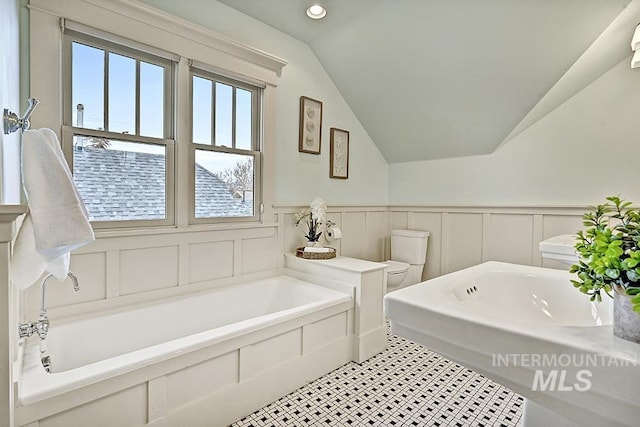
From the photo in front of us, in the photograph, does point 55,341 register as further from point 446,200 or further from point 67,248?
point 446,200

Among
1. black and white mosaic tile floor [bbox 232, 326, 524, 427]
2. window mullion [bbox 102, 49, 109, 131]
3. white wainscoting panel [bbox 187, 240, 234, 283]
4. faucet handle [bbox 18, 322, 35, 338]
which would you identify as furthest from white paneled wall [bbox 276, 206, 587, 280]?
faucet handle [bbox 18, 322, 35, 338]

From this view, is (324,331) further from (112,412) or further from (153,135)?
(153,135)

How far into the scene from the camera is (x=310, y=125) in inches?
121

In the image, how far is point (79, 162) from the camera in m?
1.91

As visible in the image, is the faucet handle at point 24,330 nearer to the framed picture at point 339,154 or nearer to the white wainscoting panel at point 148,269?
the white wainscoting panel at point 148,269

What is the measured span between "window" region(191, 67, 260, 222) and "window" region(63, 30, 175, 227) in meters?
0.21

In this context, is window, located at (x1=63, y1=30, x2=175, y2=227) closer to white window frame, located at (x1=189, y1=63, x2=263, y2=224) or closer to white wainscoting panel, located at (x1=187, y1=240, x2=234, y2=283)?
white window frame, located at (x1=189, y1=63, x2=263, y2=224)

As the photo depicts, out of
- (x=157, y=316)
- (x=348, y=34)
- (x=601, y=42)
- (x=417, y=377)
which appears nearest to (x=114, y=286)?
(x=157, y=316)

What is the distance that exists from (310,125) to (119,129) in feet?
5.23

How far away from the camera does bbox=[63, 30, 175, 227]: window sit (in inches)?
74.6

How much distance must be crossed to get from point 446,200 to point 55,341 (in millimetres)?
3421

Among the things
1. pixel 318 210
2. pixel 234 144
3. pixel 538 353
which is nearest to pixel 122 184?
pixel 234 144

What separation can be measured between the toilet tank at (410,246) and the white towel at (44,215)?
305cm

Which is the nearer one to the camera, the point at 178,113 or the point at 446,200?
the point at 178,113
